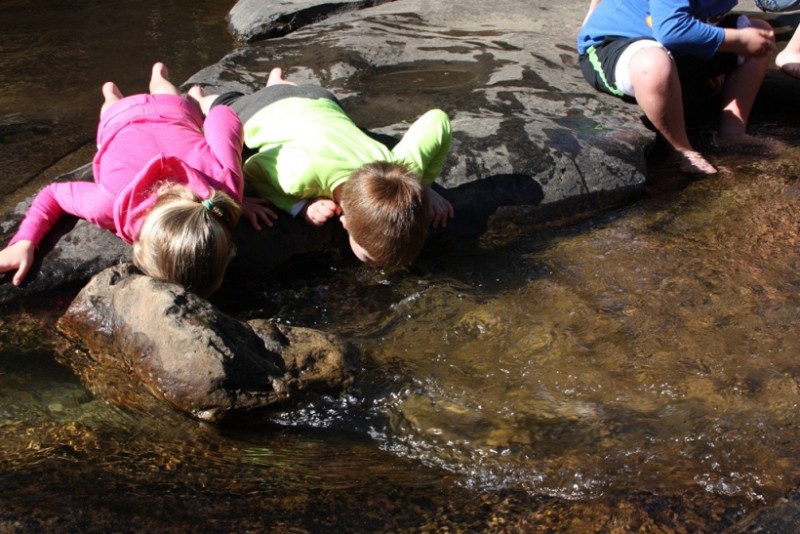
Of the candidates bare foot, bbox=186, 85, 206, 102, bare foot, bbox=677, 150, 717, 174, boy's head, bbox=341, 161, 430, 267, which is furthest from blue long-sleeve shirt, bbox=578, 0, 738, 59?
bare foot, bbox=186, 85, 206, 102

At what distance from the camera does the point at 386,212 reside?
3.14 m

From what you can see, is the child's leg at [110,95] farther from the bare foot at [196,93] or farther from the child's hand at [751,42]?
the child's hand at [751,42]

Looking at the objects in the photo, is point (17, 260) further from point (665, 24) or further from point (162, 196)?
point (665, 24)

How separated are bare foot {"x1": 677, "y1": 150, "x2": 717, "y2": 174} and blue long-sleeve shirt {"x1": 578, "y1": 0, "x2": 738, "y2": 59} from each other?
0.50 metres

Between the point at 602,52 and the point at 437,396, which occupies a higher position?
the point at 602,52

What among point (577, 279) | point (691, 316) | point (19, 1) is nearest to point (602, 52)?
point (577, 279)

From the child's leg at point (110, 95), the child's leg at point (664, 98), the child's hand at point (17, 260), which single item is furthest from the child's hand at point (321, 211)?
the child's leg at point (664, 98)

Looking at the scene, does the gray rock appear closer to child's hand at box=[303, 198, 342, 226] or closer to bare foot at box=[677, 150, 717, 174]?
bare foot at box=[677, 150, 717, 174]

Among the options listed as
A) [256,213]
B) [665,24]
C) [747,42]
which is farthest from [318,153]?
[747,42]

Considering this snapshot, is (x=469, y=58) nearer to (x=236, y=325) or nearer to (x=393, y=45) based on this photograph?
(x=393, y=45)

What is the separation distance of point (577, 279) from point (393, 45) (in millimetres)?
2367

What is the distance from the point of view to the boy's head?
10.3 feet

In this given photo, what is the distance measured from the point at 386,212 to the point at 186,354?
905 mm

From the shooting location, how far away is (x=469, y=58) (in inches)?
199
